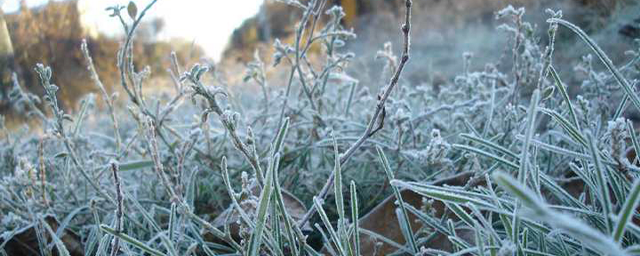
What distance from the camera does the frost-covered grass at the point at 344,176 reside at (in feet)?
1.80

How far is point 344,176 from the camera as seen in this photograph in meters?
1.07

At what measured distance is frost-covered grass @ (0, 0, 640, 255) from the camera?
549 millimetres

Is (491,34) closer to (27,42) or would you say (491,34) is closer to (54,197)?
(27,42)

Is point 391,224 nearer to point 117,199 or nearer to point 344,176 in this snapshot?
point 344,176

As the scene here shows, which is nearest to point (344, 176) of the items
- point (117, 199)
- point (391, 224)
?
point (391, 224)

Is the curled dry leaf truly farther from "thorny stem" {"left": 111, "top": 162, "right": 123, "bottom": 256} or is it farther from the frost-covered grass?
"thorny stem" {"left": 111, "top": 162, "right": 123, "bottom": 256}

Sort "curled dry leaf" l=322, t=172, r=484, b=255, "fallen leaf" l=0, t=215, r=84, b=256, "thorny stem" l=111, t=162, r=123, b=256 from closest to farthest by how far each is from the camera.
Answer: "thorny stem" l=111, t=162, r=123, b=256 < "curled dry leaf" l=322, t=172, r=484, b=255 < "fallen leaf" l=0, t=215, r=84, b=256

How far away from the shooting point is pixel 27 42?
194cm

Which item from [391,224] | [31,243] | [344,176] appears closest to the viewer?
[391,224]

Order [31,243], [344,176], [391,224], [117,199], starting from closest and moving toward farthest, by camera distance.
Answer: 1. [117,199]
2. [391,224]
3. [31,243]
4. [344,176]

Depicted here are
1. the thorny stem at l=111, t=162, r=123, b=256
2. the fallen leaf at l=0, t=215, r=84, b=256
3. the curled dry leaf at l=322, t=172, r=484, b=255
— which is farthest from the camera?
the fallen leaf at l=0, t=215, r=84, b=256

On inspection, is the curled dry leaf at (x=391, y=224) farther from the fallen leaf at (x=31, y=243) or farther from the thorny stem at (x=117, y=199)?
the fallen leaf at (x=31, y=243)

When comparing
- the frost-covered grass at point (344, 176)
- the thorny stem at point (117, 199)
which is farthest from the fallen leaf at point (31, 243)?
the thorny stem at point (117, 199)

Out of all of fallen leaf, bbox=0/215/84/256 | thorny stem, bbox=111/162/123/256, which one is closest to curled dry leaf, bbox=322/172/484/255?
thorny stem, bbox=111/162/123/256
